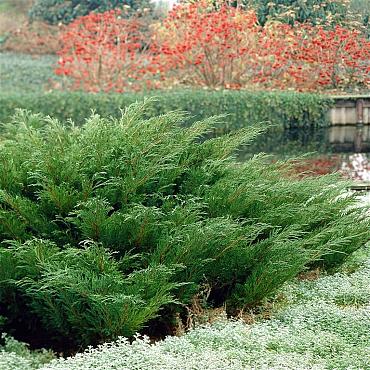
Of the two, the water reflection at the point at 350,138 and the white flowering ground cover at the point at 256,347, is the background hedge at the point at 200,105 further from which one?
the white flowering ground cover at the point at 256,347

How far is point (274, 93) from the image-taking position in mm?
12977

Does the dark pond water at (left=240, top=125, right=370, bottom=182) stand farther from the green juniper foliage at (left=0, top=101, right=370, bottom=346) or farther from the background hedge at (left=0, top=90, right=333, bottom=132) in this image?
the green juniper foliage at (left=0, top=101, right=370, bottom=346)

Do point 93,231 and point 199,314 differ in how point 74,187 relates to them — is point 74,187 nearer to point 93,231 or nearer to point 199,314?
point 93,231

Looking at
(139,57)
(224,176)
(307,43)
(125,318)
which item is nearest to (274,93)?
(307,43)

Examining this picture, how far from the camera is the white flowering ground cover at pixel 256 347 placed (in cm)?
277

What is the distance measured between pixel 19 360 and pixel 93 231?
59cm

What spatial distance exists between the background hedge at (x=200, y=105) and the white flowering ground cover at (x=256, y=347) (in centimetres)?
939

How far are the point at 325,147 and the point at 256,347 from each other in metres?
9.03

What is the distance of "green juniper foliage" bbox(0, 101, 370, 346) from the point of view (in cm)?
297

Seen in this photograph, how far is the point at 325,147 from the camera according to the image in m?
11.7

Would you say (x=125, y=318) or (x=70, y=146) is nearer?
(x=125, y=318)

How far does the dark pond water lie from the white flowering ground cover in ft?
20.0

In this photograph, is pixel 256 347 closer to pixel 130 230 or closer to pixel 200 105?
pixel 130 230

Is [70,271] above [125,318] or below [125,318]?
above
